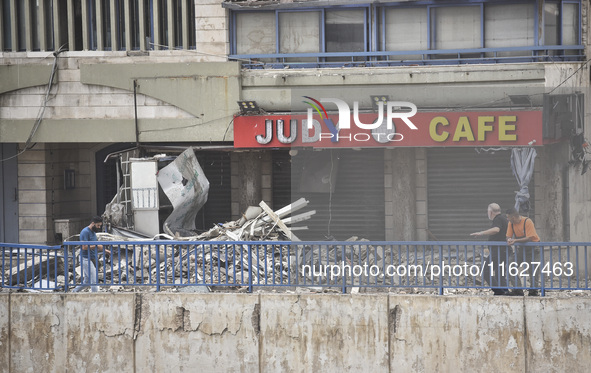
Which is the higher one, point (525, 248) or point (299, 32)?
point (299, 32)

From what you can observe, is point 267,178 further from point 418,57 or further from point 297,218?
point 418,57

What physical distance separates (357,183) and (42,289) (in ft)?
27.4

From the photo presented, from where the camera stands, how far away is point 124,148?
19.7 m

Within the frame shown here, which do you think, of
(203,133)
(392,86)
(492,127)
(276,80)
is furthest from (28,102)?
(492,127)

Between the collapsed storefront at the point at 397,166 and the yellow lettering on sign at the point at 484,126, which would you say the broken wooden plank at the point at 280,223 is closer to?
the collapsed storefront at the point at 397,166

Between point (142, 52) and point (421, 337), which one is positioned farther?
point (142, 52)

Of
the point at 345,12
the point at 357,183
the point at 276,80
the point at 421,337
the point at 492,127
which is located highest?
the point at 345,12

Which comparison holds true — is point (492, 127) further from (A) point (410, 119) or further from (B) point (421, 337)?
(B) point (421, 337)

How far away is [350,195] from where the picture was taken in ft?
61.6

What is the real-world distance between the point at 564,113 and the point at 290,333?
8.17 metres

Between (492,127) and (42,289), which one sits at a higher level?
(492,127)

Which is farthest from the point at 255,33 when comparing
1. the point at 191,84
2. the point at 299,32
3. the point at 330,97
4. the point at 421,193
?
the point at 421,193

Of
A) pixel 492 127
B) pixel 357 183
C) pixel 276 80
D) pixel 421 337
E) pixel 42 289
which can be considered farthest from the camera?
pixel 357 183

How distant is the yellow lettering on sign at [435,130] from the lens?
16.6 metres
